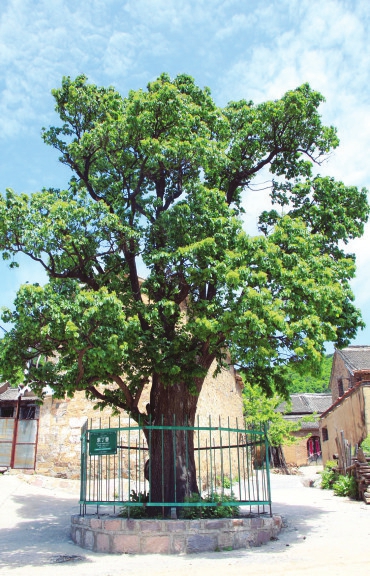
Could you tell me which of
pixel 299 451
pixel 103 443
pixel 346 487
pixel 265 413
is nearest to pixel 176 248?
pixel 103 443

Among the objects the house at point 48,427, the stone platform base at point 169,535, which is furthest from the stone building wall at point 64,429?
the stone platform base at point 169,535

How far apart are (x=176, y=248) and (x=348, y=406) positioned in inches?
540

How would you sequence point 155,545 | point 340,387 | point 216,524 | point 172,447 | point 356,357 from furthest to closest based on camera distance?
1. point 340,387
2. point 356,357
3. point 172,447
4. point 216,524
5. point 155,545

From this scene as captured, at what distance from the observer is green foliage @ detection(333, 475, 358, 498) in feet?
51.9

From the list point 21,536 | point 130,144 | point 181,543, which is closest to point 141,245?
point 130,144

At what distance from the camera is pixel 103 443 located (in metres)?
9.72

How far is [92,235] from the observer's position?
1022cm

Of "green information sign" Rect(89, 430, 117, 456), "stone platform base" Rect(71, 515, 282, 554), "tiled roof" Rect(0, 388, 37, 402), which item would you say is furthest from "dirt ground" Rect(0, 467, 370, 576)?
"tiled roof" Rect(0, 388, 37, 402)

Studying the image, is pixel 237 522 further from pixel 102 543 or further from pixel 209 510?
pixel 102 543

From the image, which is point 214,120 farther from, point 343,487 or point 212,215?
point 343,487

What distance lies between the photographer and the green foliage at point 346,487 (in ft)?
51.9

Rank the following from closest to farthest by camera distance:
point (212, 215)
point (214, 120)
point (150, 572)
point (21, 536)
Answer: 1. point (150, 572)
2. point (212, 215)
3. point (21, 536)
4. point (214, 120)

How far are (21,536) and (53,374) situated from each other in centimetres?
344

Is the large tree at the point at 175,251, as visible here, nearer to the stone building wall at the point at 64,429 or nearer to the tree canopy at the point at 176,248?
the tree canopy at the point at 176,248
